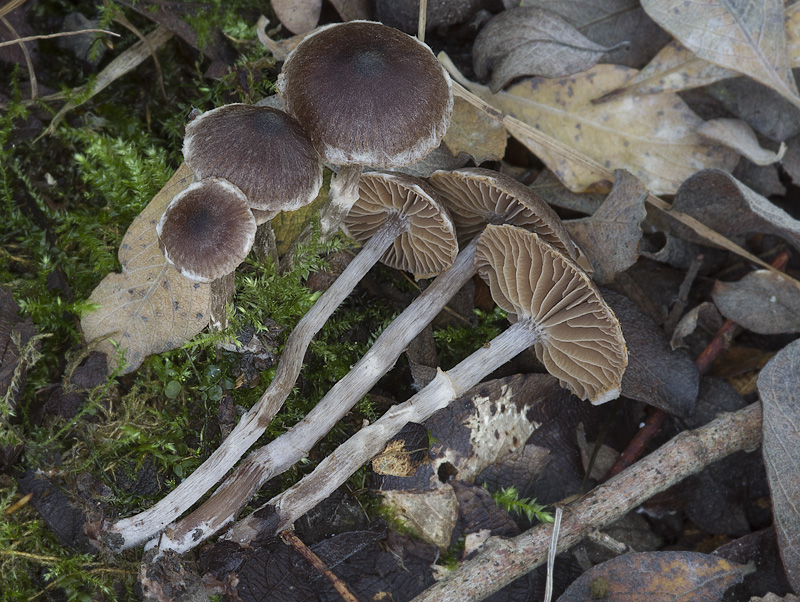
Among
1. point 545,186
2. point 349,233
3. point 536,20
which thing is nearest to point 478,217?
point 545,186

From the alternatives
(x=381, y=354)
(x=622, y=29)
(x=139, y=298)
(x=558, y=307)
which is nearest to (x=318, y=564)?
(x=381, y=354)

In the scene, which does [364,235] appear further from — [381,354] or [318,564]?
[318,564]

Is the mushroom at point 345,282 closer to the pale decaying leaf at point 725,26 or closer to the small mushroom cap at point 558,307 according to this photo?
the small mushroom cap at point 558,307

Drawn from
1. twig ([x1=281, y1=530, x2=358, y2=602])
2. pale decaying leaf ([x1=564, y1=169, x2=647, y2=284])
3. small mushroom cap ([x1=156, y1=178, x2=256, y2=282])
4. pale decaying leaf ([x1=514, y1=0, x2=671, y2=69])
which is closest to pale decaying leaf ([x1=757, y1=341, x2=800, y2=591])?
pale decaying leaf ([x1=564, y1=169, x2=647, y2=284])

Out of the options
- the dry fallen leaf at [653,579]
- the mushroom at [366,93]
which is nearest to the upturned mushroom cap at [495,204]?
the mushroom at [366,93]

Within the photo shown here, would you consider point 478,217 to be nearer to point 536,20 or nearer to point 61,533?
point 536,20

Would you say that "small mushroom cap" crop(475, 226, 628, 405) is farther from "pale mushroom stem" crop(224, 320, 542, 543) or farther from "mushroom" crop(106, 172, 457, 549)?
"mushroom" crop(106, 172, 457, 549)
